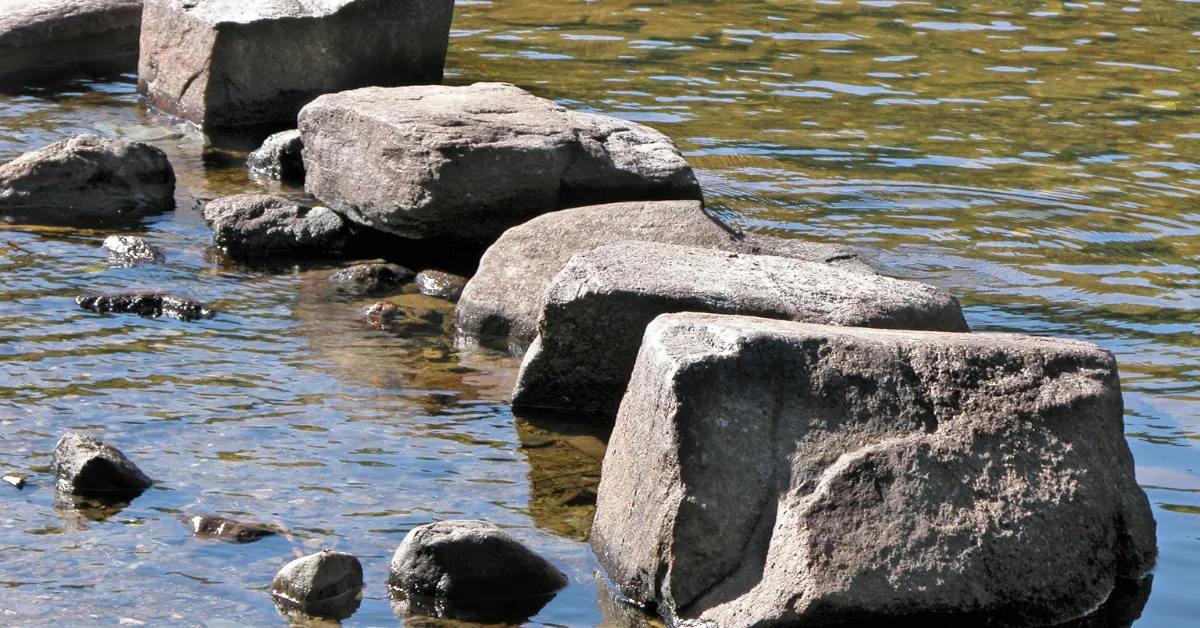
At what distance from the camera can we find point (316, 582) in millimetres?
4457

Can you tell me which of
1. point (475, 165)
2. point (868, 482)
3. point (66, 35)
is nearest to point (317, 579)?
point (868, 482)

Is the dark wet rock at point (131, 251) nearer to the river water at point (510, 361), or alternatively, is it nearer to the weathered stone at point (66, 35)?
the river water at point (510, 361)

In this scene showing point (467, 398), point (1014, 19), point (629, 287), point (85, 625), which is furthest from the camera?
point (1014, 19)

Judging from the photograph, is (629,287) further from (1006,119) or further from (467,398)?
(1006,119)

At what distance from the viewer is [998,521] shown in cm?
448

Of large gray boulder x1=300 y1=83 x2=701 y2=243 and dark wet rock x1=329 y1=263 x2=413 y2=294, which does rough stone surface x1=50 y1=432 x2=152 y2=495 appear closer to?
dark wet rock x1=329 y1=263 x2=413 y2=294

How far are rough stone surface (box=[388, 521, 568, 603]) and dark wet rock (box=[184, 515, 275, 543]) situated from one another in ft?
1.71

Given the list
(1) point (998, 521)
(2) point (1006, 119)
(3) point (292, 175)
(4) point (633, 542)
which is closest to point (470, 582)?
(4) point (633, 542)

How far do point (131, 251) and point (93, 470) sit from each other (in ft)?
9.62

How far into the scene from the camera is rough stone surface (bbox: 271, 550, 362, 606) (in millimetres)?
4457

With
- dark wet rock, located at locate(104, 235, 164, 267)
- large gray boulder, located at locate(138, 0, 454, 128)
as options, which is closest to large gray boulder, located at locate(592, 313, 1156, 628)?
dark wet rock, located at locate(104, 235, 164, 267)

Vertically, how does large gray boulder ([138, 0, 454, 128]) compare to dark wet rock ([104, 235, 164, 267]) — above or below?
above

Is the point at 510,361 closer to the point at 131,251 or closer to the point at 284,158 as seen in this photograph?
the point at 131,251

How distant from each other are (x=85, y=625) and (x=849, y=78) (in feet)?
30.4
